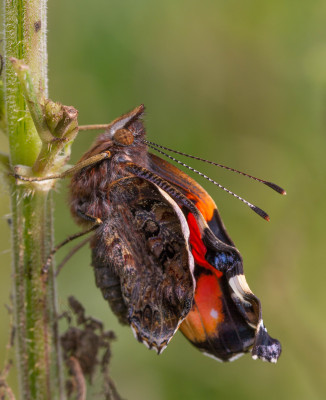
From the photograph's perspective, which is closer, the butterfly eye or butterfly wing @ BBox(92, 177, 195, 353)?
butterfly wing @ BBox(92, 177, 195, 353)

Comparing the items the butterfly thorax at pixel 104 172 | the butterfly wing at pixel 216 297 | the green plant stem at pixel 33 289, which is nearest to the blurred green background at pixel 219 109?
the butterfly thorax at pixel 104 172

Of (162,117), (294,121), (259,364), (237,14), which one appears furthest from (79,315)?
(237,14)

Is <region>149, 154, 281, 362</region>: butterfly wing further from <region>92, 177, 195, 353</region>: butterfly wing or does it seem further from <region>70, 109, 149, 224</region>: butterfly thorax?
<region>70, 109, 149, 224</region>: butterfly thorax

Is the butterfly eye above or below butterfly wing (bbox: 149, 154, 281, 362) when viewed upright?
above

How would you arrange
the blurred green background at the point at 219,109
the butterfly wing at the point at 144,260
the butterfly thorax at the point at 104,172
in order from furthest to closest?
the blurred green background at the point at 219,109 → the butterfly thorax at the point at 104,172 → the butterfly wing at the point at 144,260

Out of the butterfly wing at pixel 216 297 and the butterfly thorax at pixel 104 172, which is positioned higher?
the butterfly thorax at pixel 104 172

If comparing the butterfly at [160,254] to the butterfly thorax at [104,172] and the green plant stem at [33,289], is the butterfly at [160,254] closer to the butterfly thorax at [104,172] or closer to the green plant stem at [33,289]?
the butterfly thorax at [104,172]

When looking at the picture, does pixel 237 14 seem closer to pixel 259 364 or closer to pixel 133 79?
pixel 133 79

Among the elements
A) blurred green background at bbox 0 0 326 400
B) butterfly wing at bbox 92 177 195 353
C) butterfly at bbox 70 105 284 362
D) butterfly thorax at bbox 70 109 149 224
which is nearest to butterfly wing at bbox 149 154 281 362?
butterfly at bbox 70 105 284 362
